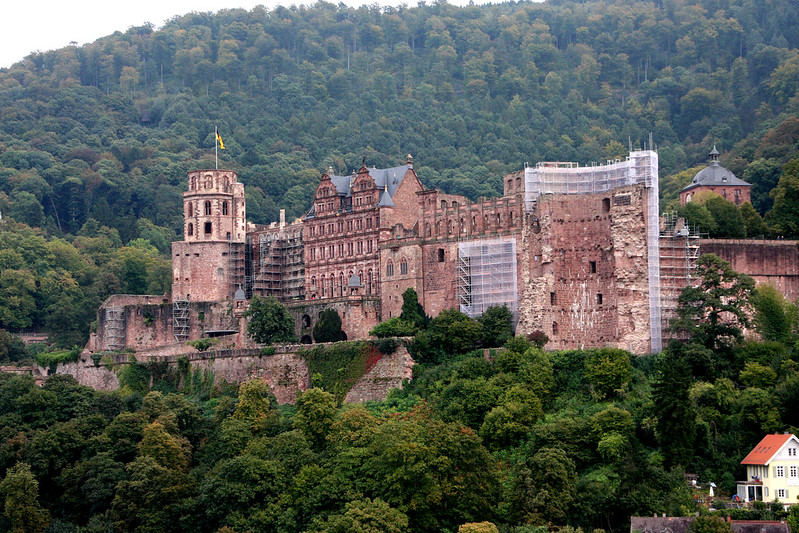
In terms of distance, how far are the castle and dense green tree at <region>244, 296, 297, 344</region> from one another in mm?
1980

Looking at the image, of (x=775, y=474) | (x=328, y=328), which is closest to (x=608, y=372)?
(x=775, y=474)

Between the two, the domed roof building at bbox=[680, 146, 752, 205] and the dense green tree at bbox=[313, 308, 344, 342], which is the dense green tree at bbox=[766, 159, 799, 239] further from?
the dense green tree at bbox=[313, 308, 344, 342]

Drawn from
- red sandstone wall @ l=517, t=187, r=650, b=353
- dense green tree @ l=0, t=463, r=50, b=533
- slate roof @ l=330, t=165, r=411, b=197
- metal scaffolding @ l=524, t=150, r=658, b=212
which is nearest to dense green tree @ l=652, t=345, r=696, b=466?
red sandstone wall @ l=517, t=187, r=650, b=353

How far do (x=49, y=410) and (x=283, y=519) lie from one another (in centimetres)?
2106

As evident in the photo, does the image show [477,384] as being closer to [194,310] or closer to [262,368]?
[262,368]

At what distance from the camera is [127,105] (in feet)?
518

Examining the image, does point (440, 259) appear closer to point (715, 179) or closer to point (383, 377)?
point (383, 377)

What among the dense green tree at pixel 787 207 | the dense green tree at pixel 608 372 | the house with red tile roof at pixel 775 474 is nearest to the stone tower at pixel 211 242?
the dense green tree at pixel 608 372

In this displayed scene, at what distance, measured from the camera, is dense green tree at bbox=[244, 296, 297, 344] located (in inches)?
3359

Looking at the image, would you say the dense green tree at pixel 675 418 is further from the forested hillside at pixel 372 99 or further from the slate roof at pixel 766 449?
the forested hillside at pixel 372 99

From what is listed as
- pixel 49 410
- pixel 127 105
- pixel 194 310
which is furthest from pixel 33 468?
pixel 127 105

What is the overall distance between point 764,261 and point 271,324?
91.8 feet

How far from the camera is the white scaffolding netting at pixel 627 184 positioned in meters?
73.6

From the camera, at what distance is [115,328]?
9562cm
